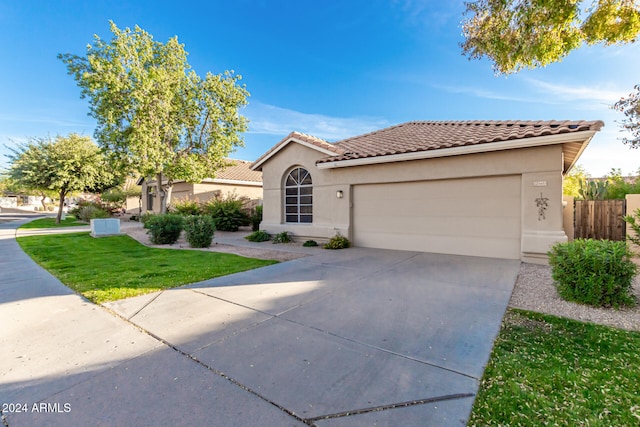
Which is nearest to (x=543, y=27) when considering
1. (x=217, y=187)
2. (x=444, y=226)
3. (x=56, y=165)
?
(x=444, y=226)

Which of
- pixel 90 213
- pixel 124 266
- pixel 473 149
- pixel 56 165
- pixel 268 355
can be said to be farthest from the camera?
pixel 90 213

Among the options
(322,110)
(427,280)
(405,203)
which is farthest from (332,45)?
(427,280)

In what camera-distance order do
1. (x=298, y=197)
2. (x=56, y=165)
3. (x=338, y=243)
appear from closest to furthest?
(x=338, y=243) → (x=298, y=197) → (x=56, y=165)

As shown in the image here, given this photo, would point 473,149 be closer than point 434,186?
Yes

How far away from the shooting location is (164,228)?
12.8 metres

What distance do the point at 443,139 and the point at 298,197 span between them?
21.0 ft

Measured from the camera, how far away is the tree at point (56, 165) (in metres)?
23.5

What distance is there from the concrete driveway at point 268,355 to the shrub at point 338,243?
5023 mm

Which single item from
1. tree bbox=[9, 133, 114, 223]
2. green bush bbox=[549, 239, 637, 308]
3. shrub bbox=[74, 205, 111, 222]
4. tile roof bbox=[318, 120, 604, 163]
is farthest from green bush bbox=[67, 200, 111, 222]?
green bush bbox=[549, 239, 637, 308]

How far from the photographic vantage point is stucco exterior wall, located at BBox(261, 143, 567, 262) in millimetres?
8062

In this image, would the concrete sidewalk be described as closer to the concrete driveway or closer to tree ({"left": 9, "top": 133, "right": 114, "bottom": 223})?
the concrete driveway

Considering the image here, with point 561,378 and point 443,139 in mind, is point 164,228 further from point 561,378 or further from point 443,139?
point 561,378

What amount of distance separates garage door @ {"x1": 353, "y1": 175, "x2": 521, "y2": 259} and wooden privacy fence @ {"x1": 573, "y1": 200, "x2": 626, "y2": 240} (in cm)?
358

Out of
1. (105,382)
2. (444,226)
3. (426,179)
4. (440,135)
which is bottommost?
(105,382)
